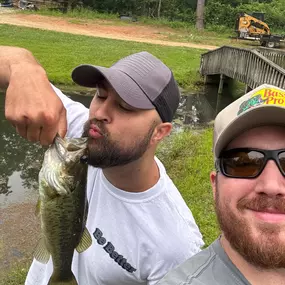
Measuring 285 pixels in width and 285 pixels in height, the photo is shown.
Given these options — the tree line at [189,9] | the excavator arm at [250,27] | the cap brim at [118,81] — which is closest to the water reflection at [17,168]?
the cap brim at [118,81]

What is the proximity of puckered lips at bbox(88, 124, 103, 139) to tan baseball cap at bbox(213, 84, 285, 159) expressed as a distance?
593mm

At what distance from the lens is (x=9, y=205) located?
24.0 feet

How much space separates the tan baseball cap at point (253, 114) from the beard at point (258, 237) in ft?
1.04

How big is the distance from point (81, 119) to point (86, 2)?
39148 millimetres

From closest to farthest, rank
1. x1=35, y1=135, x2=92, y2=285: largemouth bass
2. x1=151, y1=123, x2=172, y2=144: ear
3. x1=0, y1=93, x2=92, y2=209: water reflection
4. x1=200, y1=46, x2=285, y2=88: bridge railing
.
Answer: x1=35, y1=135, x2=92, y2=285: largemouth bass < x1=151, y1=123, x2=172, y2=144: ear < x1=0, y1=93, x2=92, y2=209: water reflection < x1=200, y1=46, x2=285, y2=88: bridge railing

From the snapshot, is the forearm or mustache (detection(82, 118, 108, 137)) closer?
the forearm

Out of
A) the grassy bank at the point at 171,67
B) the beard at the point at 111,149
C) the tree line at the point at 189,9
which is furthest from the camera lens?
the tree line at the point at 189,9

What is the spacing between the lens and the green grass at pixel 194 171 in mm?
5893

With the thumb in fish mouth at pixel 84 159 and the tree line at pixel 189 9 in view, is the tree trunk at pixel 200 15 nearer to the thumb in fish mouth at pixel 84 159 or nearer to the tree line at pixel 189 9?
the tree line at pixel 189 9

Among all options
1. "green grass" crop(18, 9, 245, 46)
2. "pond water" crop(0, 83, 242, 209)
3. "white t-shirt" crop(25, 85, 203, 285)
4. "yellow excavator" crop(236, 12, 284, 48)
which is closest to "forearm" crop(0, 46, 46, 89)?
"white t-shirt" crop(25, 85, 203, 285)

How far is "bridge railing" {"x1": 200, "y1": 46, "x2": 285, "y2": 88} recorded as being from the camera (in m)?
11.7

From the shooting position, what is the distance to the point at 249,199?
1914mm

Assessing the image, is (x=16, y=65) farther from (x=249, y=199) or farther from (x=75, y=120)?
(x=249, y=199)

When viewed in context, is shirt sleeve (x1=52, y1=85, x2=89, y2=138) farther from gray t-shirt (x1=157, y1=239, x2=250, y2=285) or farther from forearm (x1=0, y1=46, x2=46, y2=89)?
gray t-shirt (x1=157, y1=239, x2=250, y2=285)
